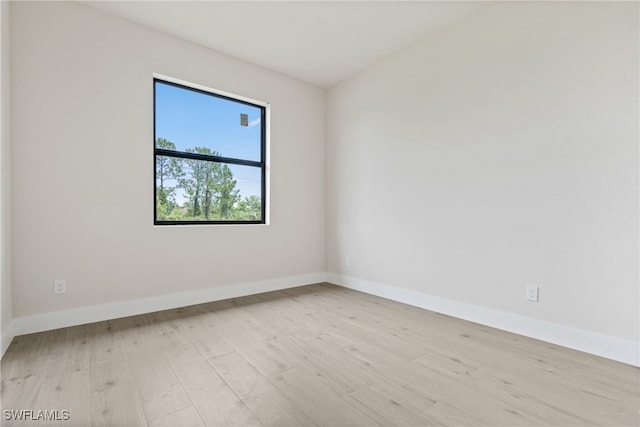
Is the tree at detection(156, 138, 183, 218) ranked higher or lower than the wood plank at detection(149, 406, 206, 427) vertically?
higher

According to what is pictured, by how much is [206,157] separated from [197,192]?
1.29 ft

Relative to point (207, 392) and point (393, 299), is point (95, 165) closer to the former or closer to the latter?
point (207, 392)

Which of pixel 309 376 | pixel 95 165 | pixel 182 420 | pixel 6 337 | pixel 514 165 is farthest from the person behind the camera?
pixel 95 165

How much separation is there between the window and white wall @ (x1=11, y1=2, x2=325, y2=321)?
16 centimetres

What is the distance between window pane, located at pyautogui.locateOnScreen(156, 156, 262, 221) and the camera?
121 inches

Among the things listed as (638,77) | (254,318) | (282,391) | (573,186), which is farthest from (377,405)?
(638,77)

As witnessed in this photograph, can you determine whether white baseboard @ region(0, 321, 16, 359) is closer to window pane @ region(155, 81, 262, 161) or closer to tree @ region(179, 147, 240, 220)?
tree @ region(179, 147, 240, 220)

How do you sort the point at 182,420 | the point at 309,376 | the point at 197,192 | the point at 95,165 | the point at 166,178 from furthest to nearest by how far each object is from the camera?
the point at 197,192 < the point at 166,178 < the point at 95,165 < the point at 309,376 < the point at 182,420

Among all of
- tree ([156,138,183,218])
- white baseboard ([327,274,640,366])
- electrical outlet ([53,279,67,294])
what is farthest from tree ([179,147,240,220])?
white baseboard ([327,274,640,366])

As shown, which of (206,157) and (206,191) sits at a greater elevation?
(206,157)

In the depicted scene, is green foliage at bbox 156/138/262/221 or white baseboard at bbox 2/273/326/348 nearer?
white baseboard at bbox 2/273/326/348

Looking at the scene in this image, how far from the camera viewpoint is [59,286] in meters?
2.47

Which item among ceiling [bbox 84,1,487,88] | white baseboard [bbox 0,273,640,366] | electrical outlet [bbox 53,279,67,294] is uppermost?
ceiling [bbox 84,1,487,88]

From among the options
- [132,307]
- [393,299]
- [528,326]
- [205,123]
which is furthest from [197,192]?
[528,326]
